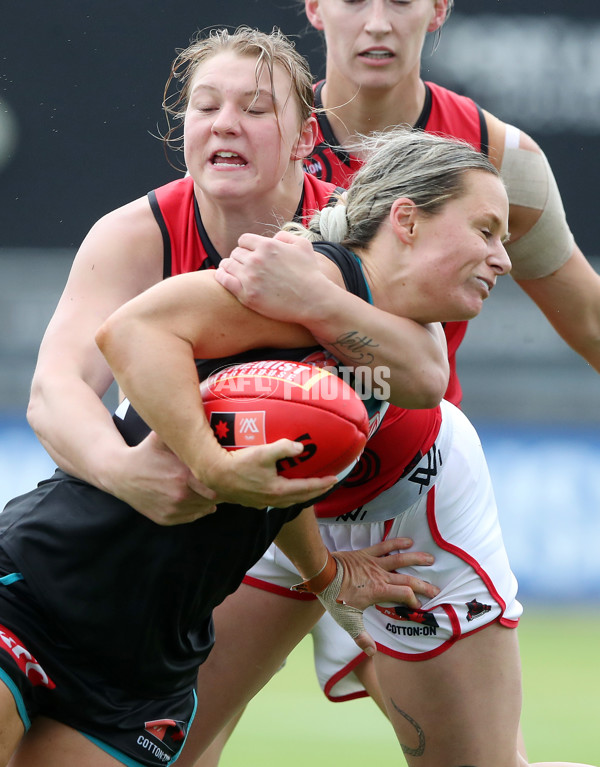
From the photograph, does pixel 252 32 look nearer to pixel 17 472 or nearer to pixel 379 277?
pixel 379 277

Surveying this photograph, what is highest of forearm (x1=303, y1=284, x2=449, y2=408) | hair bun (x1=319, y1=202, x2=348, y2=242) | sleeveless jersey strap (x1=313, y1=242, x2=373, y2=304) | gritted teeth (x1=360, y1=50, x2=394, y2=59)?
gritted teeth (x1=360, y1=50, x2=394, y2=59)

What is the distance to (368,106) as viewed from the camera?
372 centimetres

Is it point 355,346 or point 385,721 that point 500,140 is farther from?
point 385,721

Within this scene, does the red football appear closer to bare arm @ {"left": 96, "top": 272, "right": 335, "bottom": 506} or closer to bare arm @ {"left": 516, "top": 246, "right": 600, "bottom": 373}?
bare arm @ {"left": 96, "top": 272, "right": 335, "bottom": 506}

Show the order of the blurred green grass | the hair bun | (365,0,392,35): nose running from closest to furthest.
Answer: the hair bun, (365,0,392,35): nose, the blurred green grass

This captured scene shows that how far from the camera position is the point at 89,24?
718 centimetres

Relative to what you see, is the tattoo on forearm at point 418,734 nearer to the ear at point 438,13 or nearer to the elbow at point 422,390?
the elbow at point 422,390

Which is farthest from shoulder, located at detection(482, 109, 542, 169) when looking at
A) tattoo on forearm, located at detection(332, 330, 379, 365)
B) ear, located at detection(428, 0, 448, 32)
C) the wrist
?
tattoo on forearm, located at detection(332, 330, 379, 365)

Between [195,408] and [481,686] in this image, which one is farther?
[481,686]

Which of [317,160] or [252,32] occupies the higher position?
[252,32]

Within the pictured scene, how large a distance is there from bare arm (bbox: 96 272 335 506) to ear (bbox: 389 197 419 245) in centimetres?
42

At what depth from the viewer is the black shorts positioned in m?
2.37

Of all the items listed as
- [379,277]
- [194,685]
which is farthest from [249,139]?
[194,685]

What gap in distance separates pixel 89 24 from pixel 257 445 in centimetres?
578
